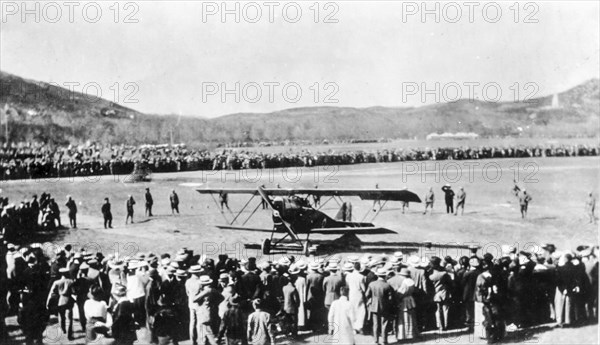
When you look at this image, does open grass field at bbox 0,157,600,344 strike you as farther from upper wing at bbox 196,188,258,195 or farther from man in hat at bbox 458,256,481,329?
man in hat at bbox 458,256,481,329

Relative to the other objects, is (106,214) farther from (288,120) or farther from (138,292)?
(288,120)

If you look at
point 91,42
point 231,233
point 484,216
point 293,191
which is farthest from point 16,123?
point 484,216

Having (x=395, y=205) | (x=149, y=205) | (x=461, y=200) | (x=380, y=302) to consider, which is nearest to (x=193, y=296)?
(x=380, y=302)

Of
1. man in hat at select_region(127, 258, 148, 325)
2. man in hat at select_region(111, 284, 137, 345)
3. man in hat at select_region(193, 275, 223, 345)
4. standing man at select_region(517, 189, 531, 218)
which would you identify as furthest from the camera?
standing man at select_region(517, 189, 531, 218)

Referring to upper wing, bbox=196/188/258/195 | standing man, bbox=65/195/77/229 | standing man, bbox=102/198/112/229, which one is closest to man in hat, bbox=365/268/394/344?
upper wing, bbox=196/188/258/195

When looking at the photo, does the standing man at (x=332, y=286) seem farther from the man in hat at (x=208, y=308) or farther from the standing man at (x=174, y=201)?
the standing man at (x=174, y=201)

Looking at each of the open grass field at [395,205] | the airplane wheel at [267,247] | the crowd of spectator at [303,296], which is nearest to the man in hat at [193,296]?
the crowd of spectator at [303,296]
